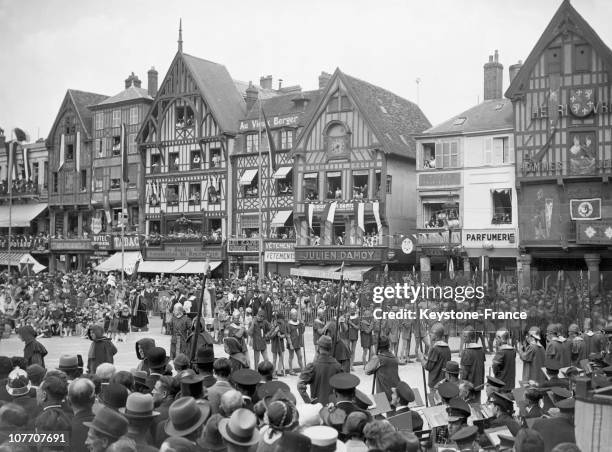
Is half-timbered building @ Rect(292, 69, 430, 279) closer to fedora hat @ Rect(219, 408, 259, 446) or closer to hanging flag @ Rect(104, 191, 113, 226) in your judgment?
hanging flag @ Rect(104, 191, 113, 226)

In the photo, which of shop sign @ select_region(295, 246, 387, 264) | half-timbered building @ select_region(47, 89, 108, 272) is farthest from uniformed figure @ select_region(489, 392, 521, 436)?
half-timbered building @ select_region(47, 89, 108, 272)

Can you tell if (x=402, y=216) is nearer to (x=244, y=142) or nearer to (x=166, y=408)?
(x=244, y=142)

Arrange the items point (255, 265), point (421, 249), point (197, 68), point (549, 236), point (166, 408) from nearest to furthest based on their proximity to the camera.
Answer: point (166, 408) < point (549, 236) < point (421, 249) < point (255, 265) < point (197, 68)

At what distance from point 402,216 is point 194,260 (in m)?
13.0

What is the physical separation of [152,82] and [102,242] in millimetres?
11495

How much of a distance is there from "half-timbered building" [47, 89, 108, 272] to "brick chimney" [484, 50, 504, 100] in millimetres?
26673

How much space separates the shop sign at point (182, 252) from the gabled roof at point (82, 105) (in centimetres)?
1015

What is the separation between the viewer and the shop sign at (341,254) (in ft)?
130

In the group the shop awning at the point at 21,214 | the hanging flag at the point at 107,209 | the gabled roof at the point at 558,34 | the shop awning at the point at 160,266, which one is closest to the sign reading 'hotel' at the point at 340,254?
the shop awning at the point at 160,266

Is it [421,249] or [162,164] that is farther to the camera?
[162,164]

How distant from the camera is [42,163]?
55.5 meters

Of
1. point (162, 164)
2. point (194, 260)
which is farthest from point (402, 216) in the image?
point (162, 164)

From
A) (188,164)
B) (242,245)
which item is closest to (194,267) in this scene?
(242,245)

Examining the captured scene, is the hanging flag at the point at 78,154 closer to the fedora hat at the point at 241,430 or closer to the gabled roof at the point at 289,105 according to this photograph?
the gabled roof at the point at 289,105
